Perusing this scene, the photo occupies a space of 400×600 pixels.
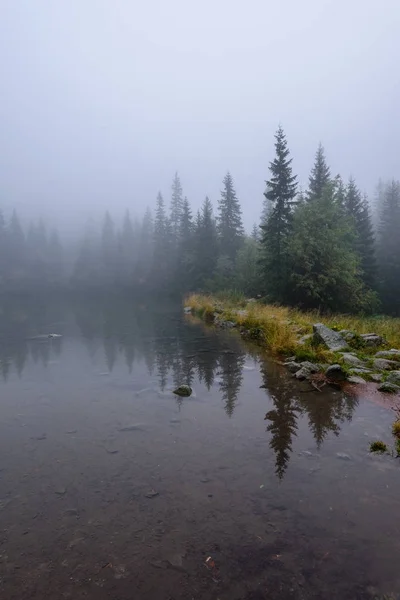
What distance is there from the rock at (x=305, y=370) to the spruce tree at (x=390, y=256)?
90.5 ft

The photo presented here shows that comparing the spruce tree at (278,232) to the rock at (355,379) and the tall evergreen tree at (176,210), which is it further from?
the tall evergreen tree at (176,210)

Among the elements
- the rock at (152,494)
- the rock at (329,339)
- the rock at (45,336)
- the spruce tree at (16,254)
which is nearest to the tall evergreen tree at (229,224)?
the rock at (45,336)

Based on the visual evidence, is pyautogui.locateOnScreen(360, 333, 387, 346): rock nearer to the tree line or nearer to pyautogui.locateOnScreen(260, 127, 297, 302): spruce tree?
the tree line

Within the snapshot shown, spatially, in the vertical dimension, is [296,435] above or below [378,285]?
below

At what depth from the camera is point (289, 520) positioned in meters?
Answer: 4.33

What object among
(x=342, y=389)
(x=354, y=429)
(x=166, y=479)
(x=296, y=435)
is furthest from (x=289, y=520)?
(x=342, y=389)

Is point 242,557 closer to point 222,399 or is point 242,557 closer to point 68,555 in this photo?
point 68,555

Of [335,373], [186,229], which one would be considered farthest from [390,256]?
[335,373]

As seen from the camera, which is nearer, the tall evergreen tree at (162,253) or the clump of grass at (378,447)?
the clump of grass at (378,447)

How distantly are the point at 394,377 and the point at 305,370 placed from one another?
7.51ft

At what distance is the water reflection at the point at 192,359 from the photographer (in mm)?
7352

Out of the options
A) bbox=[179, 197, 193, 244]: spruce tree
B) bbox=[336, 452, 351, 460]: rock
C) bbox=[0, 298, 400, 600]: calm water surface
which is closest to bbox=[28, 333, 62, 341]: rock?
bbox=[0, 298, 400, 600]: calm water surface

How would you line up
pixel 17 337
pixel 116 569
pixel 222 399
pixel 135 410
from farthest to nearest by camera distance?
pixel 17 337, pixel 222 399, pixel 135 410, pixel 116 569

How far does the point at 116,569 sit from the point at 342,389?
705 cm
